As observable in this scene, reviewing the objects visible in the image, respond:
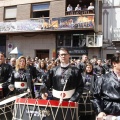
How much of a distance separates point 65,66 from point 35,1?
1898cm

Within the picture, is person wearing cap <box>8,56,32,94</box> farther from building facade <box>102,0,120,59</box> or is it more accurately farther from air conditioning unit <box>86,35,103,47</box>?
building facade <box>102,0,120,59</box>

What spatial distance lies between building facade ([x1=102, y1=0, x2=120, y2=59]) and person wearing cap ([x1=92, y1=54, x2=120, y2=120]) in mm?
17274

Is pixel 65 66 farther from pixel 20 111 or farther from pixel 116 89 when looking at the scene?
Result: pixel 116 89

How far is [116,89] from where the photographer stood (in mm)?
3254

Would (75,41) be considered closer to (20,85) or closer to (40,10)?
(40,10)

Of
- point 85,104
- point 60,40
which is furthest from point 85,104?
point 60,40

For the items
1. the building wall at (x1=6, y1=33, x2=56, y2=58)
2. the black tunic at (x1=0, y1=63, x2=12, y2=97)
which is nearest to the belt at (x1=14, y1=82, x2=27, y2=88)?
the black tunic at (x1=0, y1=63, x2=12, y2=97)

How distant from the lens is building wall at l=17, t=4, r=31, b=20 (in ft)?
75.5

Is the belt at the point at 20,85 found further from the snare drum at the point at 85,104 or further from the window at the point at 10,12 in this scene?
the window at the point at 10,12

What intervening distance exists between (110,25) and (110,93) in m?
18.2

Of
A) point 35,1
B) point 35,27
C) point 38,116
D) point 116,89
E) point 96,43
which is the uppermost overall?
point 35,1

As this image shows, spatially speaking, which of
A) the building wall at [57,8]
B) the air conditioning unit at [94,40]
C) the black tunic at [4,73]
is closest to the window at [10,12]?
the building wall at [57,8]

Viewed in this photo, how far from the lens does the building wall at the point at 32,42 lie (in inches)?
870

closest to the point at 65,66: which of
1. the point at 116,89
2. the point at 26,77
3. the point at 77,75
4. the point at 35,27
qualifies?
the point at 77,75
